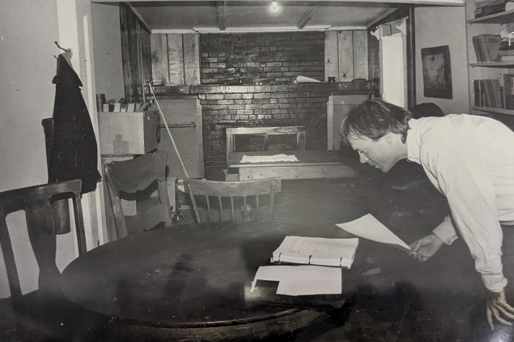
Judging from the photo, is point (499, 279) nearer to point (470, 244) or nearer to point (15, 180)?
point (470, 244)

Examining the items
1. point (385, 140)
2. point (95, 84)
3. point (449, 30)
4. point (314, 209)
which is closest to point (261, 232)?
point (385, 140)

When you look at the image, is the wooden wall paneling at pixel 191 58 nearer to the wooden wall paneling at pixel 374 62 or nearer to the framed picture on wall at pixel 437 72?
the wooden wall paneling at pixel 374 62

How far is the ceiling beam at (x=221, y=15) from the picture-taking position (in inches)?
214

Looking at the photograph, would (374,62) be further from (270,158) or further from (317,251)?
(317,251)

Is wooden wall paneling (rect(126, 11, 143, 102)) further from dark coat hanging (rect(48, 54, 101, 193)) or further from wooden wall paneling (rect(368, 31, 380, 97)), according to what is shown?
wooden wall paneling (rect(368, 31, 380, 97))

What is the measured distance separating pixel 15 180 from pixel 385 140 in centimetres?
220

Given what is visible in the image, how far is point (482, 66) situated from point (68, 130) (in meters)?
2.93

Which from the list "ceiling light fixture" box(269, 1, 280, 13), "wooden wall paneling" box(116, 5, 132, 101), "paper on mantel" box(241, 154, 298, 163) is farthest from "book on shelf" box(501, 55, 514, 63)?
"wooden wall paneling" box(116, 5, 132, 101)

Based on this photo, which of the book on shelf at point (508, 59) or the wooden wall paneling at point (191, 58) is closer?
the book on shelf at point (508, 59)

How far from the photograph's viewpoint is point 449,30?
4180mm

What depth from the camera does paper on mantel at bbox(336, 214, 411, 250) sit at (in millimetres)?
1770

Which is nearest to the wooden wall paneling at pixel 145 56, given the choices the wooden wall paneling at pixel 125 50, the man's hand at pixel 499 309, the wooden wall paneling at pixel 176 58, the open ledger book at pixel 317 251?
the wooden wall paneling at pixel 176 58

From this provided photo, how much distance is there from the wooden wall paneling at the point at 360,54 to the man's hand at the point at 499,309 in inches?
247

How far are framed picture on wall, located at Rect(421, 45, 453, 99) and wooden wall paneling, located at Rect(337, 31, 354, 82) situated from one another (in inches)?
85.6
